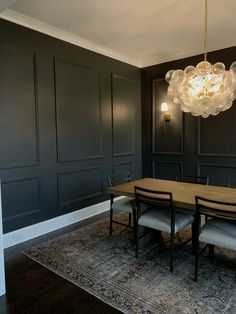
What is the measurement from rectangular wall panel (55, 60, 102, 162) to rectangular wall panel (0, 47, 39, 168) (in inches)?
16.3

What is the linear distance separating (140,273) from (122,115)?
3096mm

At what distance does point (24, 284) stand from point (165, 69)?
4376mm

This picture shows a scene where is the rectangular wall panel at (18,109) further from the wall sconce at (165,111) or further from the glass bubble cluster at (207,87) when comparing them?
the wall sconce at (165,111)

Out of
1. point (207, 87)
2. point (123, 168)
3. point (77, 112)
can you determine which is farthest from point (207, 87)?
point (123, 168)

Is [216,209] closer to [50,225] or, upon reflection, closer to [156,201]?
[156,201]

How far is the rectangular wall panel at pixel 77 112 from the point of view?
12.1 ft

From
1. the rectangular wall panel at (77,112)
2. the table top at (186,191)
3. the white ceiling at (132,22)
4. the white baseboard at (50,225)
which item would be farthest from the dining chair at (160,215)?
the white ceiling at (132,22)

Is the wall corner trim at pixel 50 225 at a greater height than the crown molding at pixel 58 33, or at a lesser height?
lesser

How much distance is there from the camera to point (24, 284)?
7.64ft

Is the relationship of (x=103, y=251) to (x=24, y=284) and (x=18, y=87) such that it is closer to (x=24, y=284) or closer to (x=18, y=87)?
(x=24, y=284)

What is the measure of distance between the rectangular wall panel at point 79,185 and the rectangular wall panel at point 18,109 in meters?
0.63

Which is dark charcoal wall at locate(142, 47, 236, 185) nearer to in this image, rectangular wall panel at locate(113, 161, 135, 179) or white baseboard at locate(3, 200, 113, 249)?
rectangular wall panel at locate(113, 161, 135, 179)

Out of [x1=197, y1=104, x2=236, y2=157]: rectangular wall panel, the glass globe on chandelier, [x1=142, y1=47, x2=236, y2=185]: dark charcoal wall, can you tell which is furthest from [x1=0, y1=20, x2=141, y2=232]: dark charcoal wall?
the glass globe on chandelier

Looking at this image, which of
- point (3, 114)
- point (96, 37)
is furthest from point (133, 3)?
point (3, 114)
